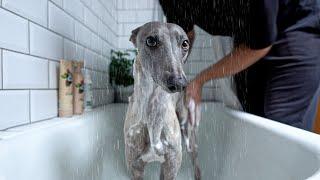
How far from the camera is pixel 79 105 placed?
1.01 m

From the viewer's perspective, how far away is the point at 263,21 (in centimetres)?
83

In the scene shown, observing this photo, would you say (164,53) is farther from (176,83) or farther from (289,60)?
(289,60)

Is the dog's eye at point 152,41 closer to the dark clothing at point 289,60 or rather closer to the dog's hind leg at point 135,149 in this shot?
the dog's hind leg at point 135,149

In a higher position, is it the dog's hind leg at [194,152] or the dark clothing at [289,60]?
the dark clothing at [289,60]

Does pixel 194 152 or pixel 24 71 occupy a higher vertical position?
pixel 24 71

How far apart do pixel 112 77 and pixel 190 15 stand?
0.63 m

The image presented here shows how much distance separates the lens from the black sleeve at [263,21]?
0.82 m

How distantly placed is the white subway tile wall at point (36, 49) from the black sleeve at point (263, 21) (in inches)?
22.0

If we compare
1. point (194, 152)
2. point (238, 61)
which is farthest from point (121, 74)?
point (238, 61)

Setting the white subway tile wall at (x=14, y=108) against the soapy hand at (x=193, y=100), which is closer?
the white subway tile wall at (x=14, y=108)

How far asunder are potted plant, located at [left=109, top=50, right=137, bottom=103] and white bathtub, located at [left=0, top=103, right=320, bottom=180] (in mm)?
218

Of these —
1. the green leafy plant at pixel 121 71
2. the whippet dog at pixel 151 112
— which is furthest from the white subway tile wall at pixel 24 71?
the green leafy plant at pixel 121 71

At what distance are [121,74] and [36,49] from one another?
2.84 ft

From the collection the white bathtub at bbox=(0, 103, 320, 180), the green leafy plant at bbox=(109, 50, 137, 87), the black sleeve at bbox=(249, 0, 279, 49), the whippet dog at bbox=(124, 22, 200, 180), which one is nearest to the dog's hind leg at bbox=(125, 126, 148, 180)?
the whippet dog at bbox=(124, 22, 200, 180)
